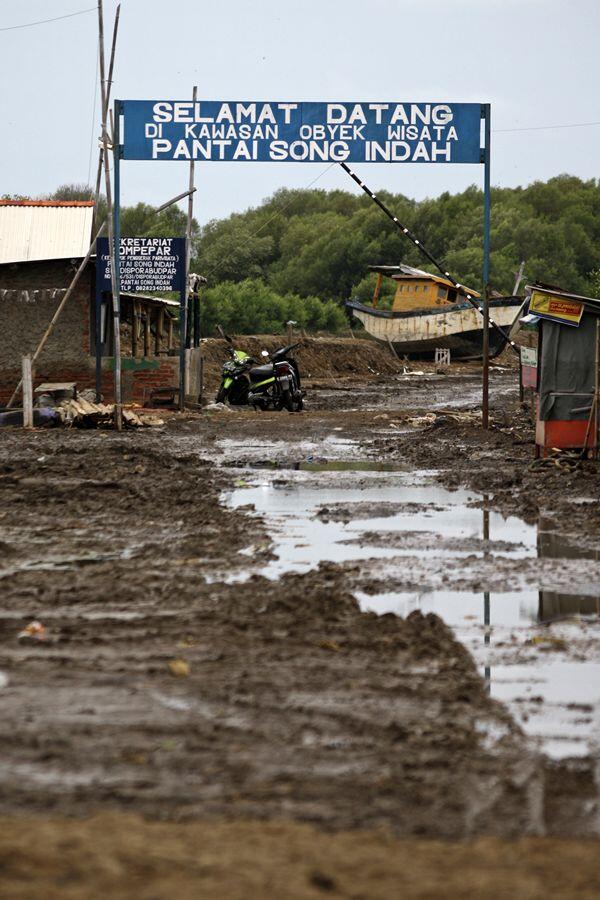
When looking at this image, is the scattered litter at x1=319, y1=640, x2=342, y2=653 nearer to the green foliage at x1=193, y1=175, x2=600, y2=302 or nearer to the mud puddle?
the mud puddle

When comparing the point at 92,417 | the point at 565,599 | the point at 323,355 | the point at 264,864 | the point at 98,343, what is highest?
the point at 323,355

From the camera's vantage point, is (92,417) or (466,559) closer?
(466,559)

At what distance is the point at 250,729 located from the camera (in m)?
5.12

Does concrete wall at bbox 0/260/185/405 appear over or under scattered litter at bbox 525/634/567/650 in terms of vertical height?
over

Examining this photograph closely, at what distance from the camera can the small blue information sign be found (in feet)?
80.5

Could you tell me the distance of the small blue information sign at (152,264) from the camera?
2453 cm

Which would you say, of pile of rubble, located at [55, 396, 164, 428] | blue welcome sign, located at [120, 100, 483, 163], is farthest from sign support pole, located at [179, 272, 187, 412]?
blue welcome sign, located at [120, 100, 483, 163]

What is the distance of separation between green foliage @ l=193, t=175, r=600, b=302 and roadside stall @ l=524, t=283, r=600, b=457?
61.8m

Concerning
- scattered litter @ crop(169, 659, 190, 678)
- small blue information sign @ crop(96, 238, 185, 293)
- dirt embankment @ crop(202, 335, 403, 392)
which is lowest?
scattered litter @ crop(169, 659, 190, 678)

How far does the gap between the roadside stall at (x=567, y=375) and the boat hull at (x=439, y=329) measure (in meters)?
38.6

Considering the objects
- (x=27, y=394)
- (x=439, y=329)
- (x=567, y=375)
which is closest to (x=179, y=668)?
(x=567, y=375)

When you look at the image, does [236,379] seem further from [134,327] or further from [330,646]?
[330,646]

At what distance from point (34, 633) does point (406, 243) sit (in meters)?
81.5

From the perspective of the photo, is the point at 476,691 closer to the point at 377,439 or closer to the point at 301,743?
the point at 301,743
